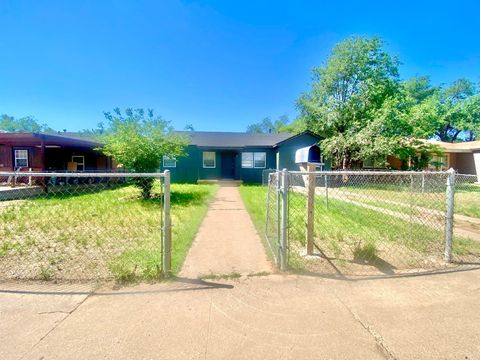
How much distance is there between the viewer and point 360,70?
19.8 metres

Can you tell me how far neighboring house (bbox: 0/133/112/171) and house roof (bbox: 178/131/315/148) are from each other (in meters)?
7.44

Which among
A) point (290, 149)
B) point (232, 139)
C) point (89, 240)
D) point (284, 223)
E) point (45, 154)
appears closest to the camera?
point (284, 223)

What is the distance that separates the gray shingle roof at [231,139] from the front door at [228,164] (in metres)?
0.89

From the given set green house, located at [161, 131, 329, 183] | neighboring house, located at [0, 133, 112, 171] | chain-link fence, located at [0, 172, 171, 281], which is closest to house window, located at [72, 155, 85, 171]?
neighboring house, located at [0, 133, 112, 171]

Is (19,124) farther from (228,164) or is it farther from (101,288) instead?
(101,288)

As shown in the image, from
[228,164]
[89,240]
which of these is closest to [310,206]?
[89,240]

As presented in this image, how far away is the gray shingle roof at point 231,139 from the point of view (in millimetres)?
20181

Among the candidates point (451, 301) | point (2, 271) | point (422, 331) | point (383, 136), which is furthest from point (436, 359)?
point (383, 136)

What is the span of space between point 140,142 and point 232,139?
12011mm

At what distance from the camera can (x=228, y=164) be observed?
814 inches

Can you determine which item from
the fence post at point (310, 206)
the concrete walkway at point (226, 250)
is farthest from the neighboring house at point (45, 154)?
the fence post at point (310, 206)

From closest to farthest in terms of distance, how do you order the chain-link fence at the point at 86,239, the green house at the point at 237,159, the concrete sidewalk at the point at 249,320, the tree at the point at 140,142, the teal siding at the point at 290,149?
the concrete sidewalk at the point at 249,320 → the chain-link fence at the point at 86,239 → the tree at the point at 140,142 → the teal siding at the point at 290,149 → the green house at the point at 237,159

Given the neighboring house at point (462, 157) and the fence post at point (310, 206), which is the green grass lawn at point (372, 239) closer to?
the fence post at point (310, 206)

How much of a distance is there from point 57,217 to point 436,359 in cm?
860
